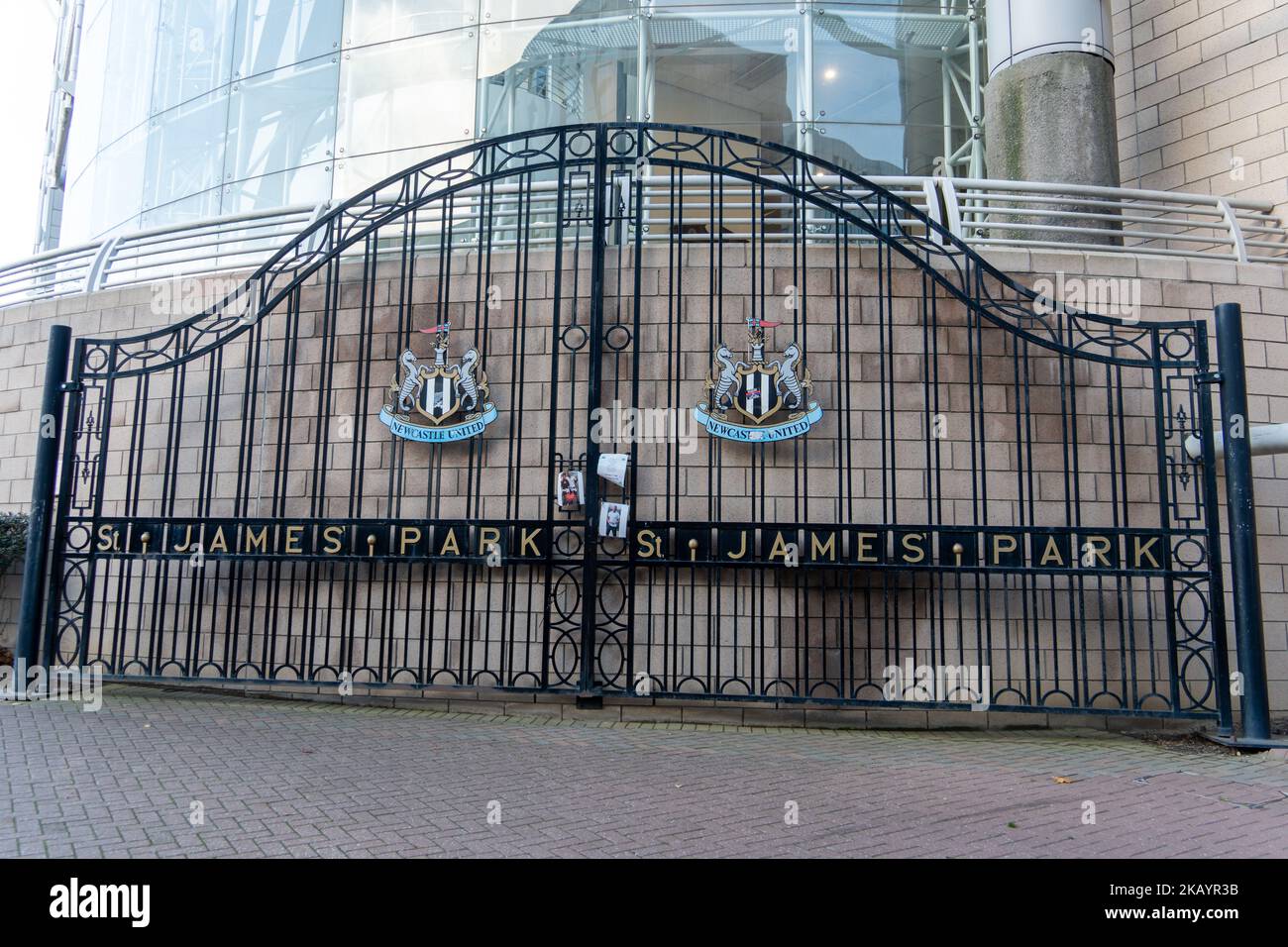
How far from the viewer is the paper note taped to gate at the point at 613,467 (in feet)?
21.8

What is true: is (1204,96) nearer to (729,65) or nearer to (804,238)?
(729,65)

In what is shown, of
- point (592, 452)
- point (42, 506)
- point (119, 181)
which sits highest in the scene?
point (119, 181)

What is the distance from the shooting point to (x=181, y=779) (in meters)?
4.86

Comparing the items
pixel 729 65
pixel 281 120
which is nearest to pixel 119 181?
pixel 281 120

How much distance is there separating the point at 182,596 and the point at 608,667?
3646 mm

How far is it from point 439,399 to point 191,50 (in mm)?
10450

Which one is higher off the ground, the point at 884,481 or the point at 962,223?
the point at 962,223

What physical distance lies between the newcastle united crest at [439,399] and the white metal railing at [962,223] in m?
1.14

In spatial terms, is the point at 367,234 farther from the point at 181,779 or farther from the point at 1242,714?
the point at 1242,714

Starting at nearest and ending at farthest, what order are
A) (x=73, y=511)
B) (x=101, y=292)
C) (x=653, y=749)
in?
(x=653, y=749), (x=73, y=511), (x=101, y=292)

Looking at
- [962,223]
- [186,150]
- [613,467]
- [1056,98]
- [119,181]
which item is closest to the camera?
[613,467]

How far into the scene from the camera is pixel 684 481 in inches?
274

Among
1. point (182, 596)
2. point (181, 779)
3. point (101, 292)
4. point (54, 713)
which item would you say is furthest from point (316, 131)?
point (181, 779)

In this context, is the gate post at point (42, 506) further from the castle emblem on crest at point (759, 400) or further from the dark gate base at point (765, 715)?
the castle emblem on crest at point (759, 400)
